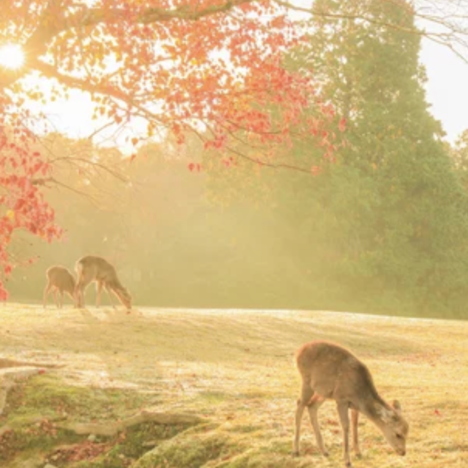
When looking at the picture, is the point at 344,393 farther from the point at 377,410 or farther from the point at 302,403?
the point at 302,403

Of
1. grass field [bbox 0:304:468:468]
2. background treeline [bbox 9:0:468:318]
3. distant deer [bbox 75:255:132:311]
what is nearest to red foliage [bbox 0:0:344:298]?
grass field [bbox 0:304:468:468]

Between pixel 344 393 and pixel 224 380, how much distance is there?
6.69 meters

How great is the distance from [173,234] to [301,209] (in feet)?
42.0

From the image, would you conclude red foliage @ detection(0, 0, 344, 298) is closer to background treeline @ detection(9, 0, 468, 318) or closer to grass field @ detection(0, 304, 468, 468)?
grass field @ detection(0, 304, 468, 468)

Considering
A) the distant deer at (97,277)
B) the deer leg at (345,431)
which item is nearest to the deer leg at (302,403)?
the deer leg at (345,431)

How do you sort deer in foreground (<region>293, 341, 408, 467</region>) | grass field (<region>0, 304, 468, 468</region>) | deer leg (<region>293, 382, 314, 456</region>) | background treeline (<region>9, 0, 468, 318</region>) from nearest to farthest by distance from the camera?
deer in foreground (<region>293, 341, 408, 467</region>) < deer leg (<region>293, 382, 314, 456</region>) < grass field (<region>0, 304, 468, 468</region>) < background treeline (<region>9, 0, 468, 318</region>)

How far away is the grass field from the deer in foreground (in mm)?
514

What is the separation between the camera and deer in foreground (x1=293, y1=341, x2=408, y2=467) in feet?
27.6

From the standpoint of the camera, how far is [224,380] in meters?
15.2

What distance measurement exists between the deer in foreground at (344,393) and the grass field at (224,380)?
514mm

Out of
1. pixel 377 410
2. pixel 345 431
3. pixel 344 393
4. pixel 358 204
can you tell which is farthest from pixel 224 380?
pixel 358 204

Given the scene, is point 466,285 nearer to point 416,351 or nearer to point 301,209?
point 301,209

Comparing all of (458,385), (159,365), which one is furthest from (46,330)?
(458,385)

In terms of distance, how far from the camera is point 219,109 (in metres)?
12.7
